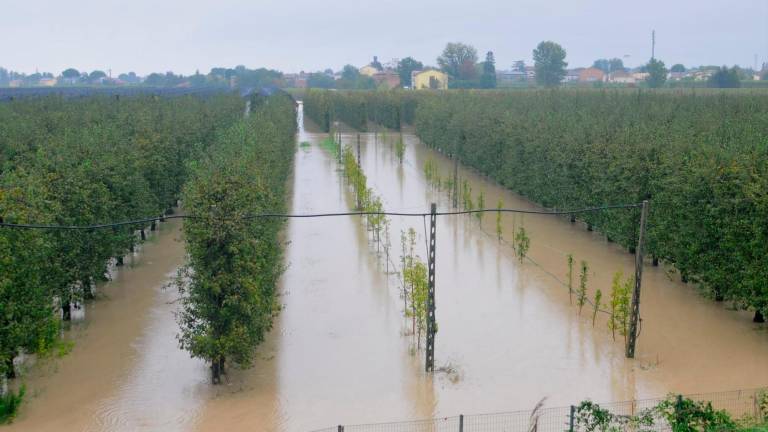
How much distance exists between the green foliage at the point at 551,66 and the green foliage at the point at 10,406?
5215 inches

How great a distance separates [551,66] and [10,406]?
135 metres

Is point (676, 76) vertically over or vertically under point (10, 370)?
over

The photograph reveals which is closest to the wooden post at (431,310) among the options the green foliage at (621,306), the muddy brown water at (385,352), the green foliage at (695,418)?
the muddy brown water at (385,352)

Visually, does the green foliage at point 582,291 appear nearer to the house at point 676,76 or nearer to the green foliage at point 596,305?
the green foliage at point 596,305

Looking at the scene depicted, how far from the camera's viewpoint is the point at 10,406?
51.8 feet

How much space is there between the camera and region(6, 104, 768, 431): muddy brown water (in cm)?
1677

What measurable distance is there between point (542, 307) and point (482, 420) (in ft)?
27.3

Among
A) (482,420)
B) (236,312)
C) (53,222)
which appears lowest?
(482,420)

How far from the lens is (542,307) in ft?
78.1

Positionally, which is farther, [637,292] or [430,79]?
[430,79]

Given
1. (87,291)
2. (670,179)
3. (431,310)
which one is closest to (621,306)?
(431,310)

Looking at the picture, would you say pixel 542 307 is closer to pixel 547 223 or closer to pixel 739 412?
pixel 739 412

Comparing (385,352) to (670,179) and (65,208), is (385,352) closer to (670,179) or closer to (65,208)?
(65,208)

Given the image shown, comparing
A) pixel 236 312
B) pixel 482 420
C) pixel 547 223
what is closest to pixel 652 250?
pixel 547 223
